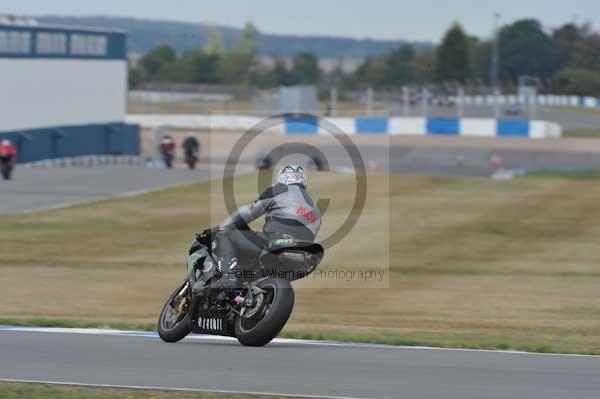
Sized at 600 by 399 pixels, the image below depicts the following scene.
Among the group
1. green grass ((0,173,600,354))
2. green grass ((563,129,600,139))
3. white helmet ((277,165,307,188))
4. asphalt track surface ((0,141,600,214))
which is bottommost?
green grass ((0,173,600,354))

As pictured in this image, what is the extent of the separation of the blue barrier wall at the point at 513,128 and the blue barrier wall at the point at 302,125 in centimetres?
1042

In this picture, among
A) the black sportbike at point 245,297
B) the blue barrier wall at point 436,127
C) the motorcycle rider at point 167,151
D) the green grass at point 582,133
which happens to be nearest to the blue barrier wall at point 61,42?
the motorcycle rider at point 167,151

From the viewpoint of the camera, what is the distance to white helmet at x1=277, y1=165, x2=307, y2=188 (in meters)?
9.69

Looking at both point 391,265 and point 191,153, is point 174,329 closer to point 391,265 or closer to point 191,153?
point 391,265

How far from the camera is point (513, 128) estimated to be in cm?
5469

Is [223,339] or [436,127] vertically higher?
[436,127]

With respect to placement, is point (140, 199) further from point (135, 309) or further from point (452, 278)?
point (135, 309)

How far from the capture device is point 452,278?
18453mm

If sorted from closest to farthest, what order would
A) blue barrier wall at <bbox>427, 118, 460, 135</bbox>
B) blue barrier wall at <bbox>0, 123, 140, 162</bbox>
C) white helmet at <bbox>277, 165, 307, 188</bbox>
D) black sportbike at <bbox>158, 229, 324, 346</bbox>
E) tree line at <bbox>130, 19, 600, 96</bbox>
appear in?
black sportbike at <bbox>158, 229, 324, 346</bbox> < white helmet at <bbox>277, 165, 307, 188</bbox> < blue barrier wall at <bbox>0, 123, 140, 162</bbox> < tree line at <bbox>130, 19, 600, 96</bbox> < blue barrier wall at <bbox>427, 118, 460, 135</bbox>

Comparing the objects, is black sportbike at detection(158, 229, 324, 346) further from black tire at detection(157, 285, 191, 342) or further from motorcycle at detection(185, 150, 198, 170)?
motorcycle at detection(185, 150, 198, 170)

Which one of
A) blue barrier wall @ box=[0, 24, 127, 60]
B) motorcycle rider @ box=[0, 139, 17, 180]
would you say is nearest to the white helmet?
motorcycle rider @ box=[0, 139, 17, 180]

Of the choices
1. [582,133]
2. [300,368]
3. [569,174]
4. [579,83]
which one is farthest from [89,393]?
[582,133]

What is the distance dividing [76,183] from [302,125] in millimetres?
25563

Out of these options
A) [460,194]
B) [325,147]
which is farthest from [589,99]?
[460,194]
